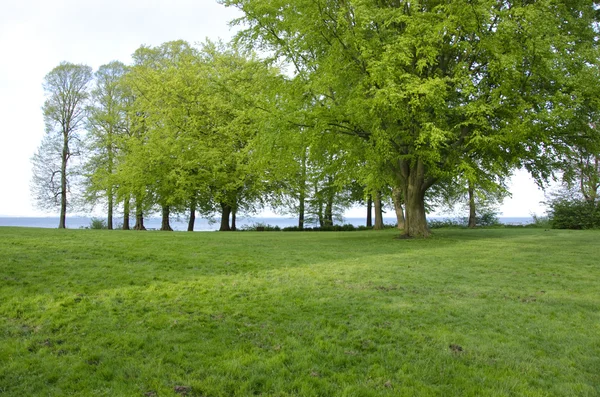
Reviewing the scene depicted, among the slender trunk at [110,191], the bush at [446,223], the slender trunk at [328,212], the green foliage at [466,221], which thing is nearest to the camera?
the slender trunk at [110,191]

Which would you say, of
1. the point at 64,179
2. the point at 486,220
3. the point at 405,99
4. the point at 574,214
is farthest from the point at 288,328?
the point at 486,220

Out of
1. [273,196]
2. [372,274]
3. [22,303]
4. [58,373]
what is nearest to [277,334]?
[58,373]

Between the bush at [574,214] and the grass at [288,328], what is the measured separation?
67.0 feet

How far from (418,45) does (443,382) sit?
13.4 m

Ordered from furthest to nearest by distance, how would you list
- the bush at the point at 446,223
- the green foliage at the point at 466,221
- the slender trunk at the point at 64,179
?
1. the green foliage at the point at 466,221
2. the bush at the point at 446,223
3. the slender trunk at the point at 64,179

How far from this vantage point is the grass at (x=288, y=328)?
12.7 feet

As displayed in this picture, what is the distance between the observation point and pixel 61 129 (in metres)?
32.1

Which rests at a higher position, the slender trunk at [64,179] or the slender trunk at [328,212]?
the slender trunk at [64,179]

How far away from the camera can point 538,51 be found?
13438 mm

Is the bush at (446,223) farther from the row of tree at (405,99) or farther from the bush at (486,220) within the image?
the row of tree at (405,99)

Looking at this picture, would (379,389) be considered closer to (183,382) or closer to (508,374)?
(508,374)

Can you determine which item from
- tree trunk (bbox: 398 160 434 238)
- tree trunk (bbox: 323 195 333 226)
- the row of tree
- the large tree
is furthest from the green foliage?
the large tree

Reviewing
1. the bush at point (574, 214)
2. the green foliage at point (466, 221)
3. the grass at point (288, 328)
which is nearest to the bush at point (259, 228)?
the green foliage at point (466, 221)

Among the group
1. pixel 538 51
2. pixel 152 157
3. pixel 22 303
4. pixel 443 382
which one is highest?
pixel 538 51
